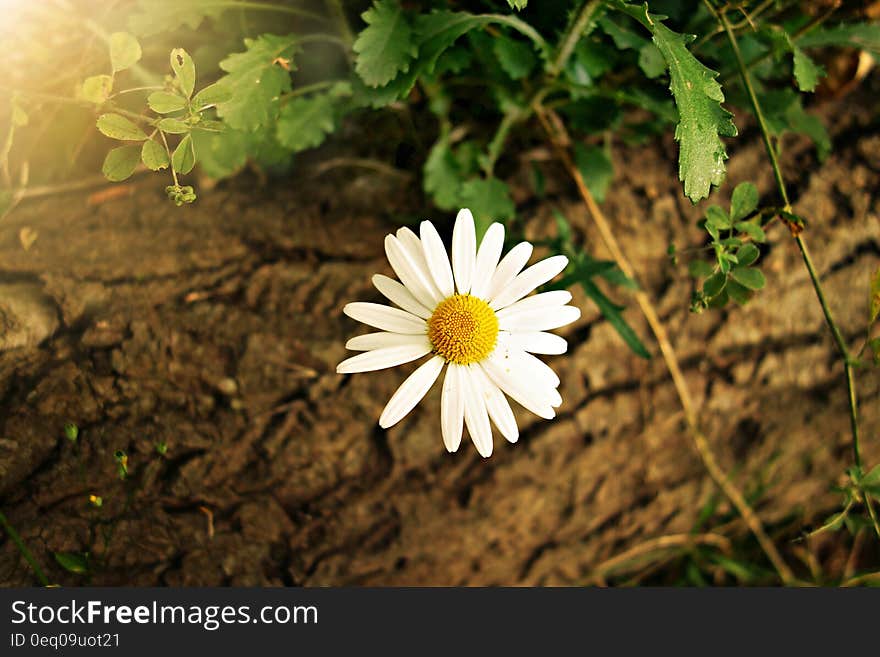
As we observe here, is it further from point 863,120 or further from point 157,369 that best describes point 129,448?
point 863,120

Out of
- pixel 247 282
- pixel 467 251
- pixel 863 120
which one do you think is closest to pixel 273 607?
pixel 247 282

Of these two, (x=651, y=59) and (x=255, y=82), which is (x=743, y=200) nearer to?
(x=651, y=59)

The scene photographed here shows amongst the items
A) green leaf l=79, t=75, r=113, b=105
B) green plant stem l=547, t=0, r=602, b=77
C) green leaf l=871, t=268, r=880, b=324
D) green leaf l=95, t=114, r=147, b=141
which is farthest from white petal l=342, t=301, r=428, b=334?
green leaf l=871, t=268, r=880, b=324

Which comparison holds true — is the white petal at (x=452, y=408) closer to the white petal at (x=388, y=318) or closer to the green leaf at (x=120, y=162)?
the white petal at (x=388, y=318)

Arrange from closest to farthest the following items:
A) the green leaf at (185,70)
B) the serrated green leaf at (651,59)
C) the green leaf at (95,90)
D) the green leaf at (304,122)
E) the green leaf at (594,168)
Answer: the green leaf at (185,70) → the green leaf at (95,90) → the serrated green leaf at (651,59) → the green leaf at (304,122) → the green leaf at (594,168)

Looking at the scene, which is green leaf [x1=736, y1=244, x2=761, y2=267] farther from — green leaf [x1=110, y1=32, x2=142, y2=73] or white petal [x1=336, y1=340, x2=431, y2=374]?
green leaf [x1=110, y1=32, x2=142, y2=73]

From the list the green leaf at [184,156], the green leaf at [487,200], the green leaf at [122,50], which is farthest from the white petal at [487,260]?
the green leaf at [122,50]
